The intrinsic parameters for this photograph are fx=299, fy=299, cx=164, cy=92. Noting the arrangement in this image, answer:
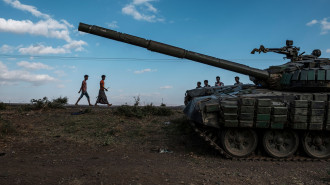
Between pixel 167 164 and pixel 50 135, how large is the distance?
14.3 feet

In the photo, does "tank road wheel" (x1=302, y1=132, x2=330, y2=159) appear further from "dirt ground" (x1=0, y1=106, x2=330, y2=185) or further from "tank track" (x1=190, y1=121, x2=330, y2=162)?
"dirt ground" (x1=0, y1=106, x2=330, y2=185)

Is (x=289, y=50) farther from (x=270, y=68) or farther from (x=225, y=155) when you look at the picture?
(x=225, y=155)

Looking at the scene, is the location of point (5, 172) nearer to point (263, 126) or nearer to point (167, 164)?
point (167, 164)

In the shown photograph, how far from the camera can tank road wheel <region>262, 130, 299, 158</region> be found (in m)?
7.17

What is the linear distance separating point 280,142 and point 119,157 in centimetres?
386

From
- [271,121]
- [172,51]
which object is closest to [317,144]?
[271,121]

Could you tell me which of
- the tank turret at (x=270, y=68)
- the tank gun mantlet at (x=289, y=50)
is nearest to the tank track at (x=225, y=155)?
the tank turret at (x=270, y=68)

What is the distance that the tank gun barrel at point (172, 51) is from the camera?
7804mm

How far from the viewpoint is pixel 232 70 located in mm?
8469

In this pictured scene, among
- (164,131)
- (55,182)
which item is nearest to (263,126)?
(164,131)

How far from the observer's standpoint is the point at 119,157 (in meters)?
6.89

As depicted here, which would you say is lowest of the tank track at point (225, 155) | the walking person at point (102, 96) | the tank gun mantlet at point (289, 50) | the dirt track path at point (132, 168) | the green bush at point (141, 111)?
the dirt track path at point (132, 168)

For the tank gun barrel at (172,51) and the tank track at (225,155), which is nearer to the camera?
the tank track at (225,155)

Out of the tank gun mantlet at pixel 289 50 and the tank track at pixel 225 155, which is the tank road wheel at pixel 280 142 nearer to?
the tank track at pixel 225 155
